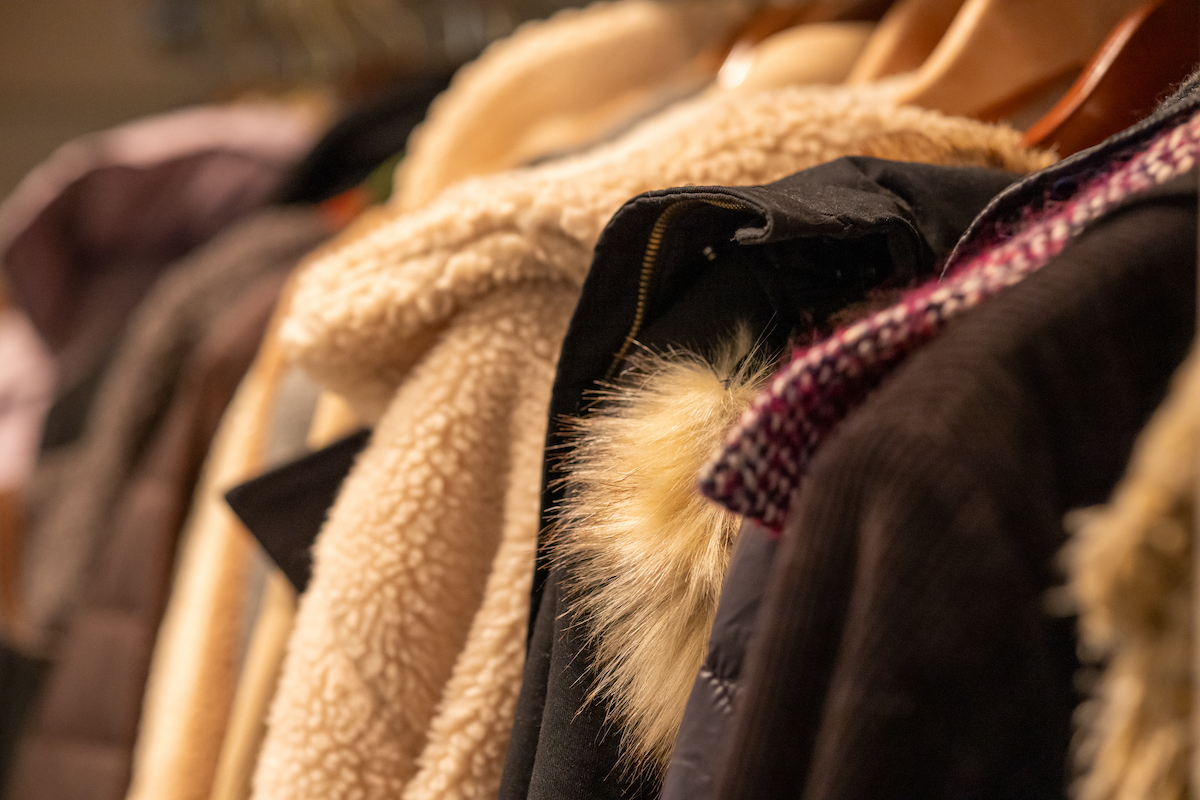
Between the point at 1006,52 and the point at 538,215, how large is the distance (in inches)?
12.8

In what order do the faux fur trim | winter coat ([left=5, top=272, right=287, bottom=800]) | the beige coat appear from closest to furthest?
the faux fur trim < the beige coat < winter coat ([left=5, top=272, right=287, bottom=800])

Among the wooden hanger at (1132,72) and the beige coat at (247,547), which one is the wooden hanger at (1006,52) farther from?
the beige coat at (247,547)

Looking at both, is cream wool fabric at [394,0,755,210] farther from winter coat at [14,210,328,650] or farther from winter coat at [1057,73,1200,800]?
winter coat at [1057,73,1200,800]

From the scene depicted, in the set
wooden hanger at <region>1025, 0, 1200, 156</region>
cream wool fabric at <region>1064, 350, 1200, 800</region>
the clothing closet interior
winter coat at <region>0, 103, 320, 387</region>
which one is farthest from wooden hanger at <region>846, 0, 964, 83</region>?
winter coat at <region>0, 103, 320, 387</region>

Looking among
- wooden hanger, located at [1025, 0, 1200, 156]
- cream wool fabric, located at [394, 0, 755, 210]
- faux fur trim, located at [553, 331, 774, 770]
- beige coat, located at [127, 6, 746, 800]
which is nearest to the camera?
faux fur trim, located at [553, 331, 774, 770]

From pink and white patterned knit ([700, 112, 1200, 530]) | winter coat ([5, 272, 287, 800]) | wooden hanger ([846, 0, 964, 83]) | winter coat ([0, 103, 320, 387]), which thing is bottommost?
winter coat ([5, 272, 287, 800])

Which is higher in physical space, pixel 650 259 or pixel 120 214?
pixel 120 214

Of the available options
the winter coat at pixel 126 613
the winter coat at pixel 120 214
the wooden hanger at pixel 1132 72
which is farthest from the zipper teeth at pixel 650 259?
the winter coat at pixel 120 214

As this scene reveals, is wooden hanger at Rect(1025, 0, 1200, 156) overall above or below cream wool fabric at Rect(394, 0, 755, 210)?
below

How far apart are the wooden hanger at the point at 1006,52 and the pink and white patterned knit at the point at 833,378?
0.28 m

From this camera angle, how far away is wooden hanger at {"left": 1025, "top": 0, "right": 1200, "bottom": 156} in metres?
0.44

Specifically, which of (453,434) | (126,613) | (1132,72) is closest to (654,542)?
(453,434)

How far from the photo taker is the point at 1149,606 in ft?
0.56

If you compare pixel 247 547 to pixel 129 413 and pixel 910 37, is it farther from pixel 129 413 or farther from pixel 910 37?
pixel 910 37
